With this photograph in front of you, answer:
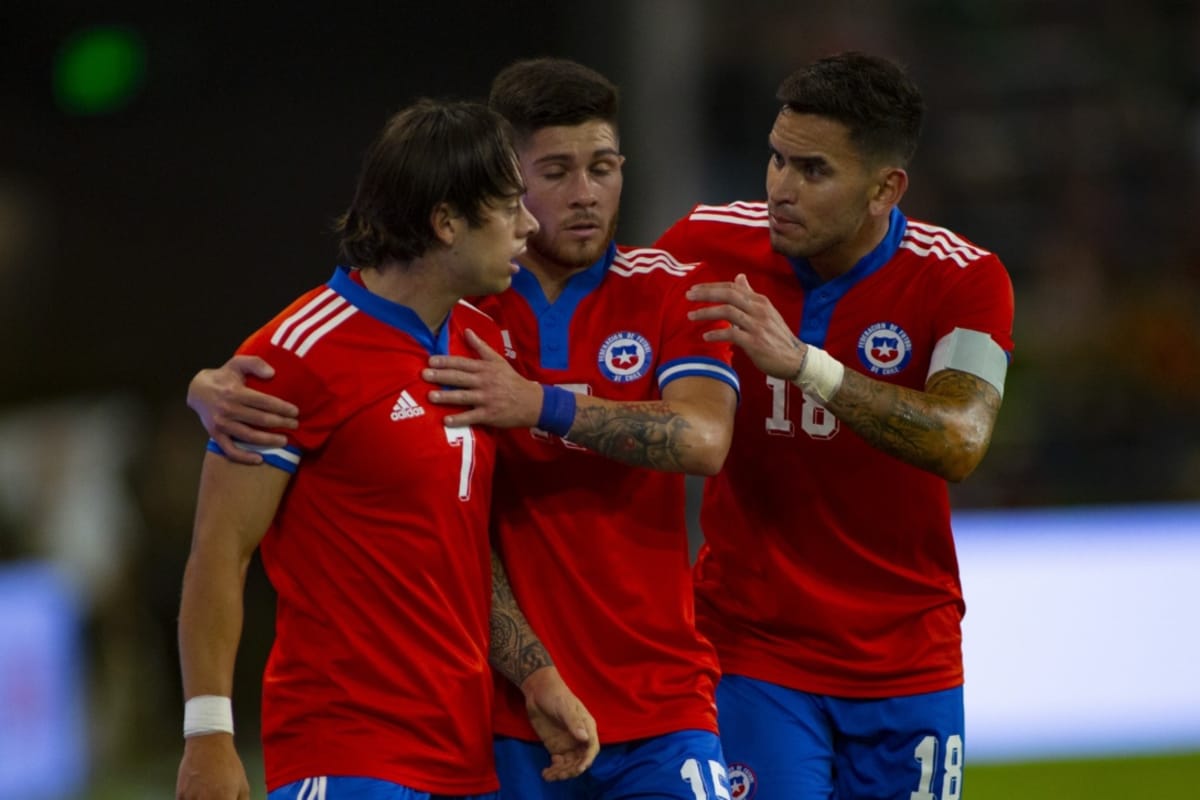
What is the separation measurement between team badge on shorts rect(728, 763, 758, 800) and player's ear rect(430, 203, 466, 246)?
1.47 m

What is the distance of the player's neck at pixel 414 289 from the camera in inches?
129

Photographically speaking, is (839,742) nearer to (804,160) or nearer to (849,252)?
(849,252)

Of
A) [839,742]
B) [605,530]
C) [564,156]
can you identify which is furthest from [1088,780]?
[564,156]

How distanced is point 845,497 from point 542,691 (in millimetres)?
989

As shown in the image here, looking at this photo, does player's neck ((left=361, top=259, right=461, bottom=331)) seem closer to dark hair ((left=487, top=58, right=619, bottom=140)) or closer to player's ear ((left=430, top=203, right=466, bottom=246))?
player's ear ((left=430, top=203, right=466, bottom=246))

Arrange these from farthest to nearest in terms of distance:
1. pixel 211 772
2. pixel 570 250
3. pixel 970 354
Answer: pixel 970 354 < pixel 570 250 < pixel 211 772

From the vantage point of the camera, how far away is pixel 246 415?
3086 millimetres

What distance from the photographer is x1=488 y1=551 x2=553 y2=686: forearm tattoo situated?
11.2ft

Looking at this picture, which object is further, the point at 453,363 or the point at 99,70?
the point at 99,70

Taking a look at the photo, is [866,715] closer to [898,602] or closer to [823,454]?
[898,602]

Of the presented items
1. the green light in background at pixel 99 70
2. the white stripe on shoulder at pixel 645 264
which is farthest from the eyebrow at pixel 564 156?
the green light in background at pixel 99 70

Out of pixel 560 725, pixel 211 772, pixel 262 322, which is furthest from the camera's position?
pixel 262 322

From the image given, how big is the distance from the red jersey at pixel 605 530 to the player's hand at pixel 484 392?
8.0 inches

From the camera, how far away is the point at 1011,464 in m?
8.54
